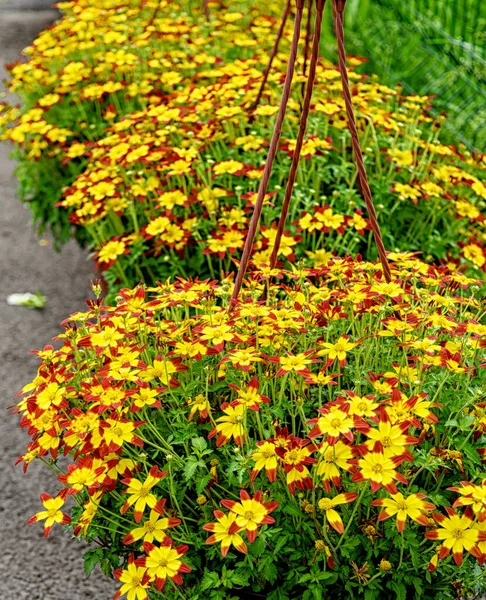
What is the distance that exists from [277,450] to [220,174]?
142 centimetres

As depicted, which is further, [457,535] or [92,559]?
[92,559]

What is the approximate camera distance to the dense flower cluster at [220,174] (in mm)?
2170

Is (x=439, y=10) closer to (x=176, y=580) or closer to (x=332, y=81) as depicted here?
(x=332, y=81)

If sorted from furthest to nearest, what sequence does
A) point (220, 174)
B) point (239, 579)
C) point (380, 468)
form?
1. point (220, 174)
2. point (239, 579)
3. point (380, 468)

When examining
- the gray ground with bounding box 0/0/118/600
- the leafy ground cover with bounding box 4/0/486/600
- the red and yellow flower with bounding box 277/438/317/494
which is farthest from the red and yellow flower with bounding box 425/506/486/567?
the gray ground with bounding box 0/0/118/600

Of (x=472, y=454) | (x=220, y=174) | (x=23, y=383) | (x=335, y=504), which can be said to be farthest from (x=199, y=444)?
(x=23, y=383)

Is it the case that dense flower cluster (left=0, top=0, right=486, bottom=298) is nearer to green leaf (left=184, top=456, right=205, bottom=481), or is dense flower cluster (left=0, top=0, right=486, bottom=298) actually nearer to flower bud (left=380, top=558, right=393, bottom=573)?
green leaf (left=184, top=456, right=205, bottom=481)

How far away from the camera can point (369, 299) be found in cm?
141

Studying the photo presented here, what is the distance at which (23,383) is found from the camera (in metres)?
3.08

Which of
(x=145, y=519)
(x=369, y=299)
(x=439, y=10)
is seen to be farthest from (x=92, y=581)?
(x=439, y=10)

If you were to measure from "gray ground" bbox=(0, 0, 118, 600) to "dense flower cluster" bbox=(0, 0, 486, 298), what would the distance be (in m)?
0.69

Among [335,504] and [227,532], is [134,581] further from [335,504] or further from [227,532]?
[335,504]

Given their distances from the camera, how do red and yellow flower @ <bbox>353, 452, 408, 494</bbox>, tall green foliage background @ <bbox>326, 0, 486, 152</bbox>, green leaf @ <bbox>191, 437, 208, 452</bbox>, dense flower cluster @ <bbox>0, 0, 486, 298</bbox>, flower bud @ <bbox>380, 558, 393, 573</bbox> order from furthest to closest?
tall green foliage background @ <bbox>326, 0, 486, 152</bbox> → dense flower cluster @ <bbox>0, 0, 486, 298</bbox> → green leaf @ <bbox>191, 437, 208, 452</bbox> → flower bud @ <bbox>380, 558, 393, 573</bbox> → red and yellow flower @ <bbox>353, 452, 408, 494</bbox>

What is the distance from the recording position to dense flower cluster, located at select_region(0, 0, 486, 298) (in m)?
2.17
